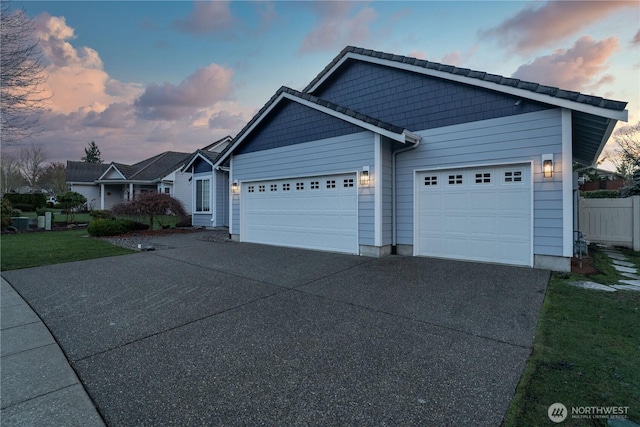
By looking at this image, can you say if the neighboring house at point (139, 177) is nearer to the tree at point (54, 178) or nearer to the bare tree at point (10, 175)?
the tree at point (54, 178)

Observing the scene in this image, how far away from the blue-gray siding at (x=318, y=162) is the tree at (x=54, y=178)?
3586 centimetres

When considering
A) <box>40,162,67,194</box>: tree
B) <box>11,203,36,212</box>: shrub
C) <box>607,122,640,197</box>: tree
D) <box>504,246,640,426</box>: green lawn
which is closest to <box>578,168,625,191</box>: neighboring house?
<box>607,122,640,197</box>: tree

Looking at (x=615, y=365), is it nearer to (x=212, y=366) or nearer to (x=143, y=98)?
(x=212, y=366)

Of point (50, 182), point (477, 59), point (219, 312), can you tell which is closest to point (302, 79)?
point (477, 59)

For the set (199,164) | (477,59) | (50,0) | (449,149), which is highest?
(50,0)

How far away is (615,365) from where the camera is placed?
8.82 ft

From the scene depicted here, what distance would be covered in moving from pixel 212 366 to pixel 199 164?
15623 mm

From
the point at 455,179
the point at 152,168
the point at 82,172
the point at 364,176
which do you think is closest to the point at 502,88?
the point at 455,179

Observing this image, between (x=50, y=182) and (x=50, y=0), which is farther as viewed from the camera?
(x=50, y=182)

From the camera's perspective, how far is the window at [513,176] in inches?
258

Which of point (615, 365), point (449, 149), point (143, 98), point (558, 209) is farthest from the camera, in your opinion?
point (143, 98)

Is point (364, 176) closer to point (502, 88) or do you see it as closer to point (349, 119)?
point (349, 119)

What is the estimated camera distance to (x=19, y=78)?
10094mm

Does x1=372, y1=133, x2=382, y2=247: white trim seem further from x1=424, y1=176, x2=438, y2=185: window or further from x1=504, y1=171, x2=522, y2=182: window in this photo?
x1=504, y1=171, x2=522, y2=182: window
